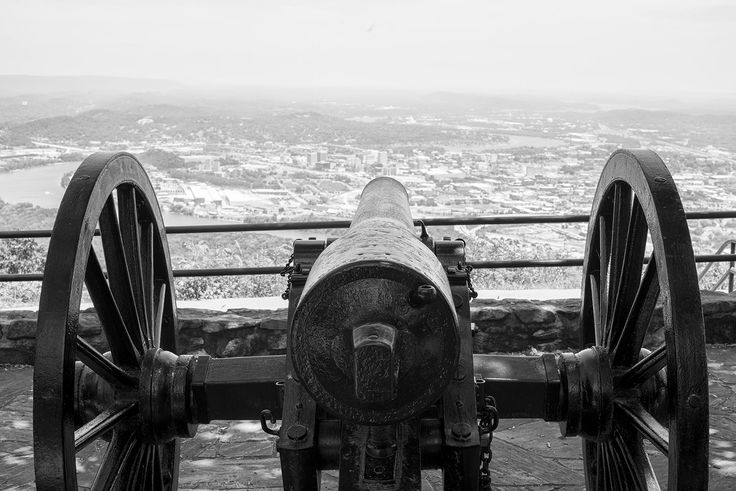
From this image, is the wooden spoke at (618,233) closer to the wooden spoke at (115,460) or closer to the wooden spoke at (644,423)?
the wooden spoke at (644,423)

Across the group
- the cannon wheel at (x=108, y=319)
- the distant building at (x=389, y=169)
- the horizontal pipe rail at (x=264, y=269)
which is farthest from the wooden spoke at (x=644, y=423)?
the distant building at (x=389, y=169)

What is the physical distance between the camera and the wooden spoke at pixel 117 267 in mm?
2812

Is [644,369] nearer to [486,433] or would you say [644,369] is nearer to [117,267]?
[486,433]

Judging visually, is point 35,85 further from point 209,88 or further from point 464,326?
point 464,326

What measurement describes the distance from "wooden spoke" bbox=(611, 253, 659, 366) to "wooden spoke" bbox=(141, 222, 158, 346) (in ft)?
5.51

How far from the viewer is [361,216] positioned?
116 inches

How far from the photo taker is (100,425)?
102 inches

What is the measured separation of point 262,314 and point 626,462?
3.15 m

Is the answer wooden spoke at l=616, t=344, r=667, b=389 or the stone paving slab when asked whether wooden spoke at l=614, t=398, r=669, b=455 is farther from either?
the stone paving slab

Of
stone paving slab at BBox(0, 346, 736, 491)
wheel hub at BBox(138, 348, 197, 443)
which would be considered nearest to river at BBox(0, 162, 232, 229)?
stone paving slab at BBox(0, 346, 736, 491)

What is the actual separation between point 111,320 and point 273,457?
154 cm

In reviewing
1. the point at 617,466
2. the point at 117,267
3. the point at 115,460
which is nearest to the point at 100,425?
the point at 115,460

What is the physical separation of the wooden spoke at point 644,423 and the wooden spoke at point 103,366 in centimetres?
162

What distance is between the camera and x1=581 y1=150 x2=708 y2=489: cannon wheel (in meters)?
2.14
